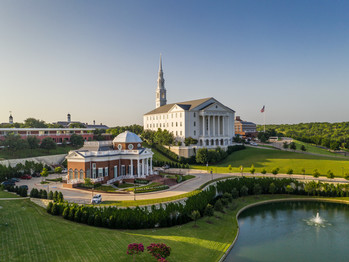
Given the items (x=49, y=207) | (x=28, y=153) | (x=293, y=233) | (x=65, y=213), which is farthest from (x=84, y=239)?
(x=28, y=153)

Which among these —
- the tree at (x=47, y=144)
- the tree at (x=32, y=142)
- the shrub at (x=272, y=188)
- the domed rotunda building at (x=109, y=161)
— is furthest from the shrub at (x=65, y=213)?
the tree at (x=32, y=142)

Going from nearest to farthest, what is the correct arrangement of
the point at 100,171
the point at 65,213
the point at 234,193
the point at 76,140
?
the point at 65,213 → the point at 234,193 → the point at 100,171 → the point at 76,140

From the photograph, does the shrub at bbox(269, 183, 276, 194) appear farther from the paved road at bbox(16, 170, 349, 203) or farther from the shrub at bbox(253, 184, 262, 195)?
the paved road at bbox(16, 170, 349, 203)

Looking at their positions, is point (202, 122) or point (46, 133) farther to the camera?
point (202, 122)

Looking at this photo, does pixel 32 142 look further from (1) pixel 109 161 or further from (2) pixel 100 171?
(2) pixel 100 171

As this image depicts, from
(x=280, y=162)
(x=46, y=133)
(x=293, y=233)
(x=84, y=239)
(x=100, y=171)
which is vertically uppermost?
(x=46, y=133)

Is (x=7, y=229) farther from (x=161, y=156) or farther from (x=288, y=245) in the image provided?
(x=161, y=156)

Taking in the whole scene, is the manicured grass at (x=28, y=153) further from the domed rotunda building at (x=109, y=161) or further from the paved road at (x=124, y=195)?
the domed rotunda building at (x=109, y=161)
